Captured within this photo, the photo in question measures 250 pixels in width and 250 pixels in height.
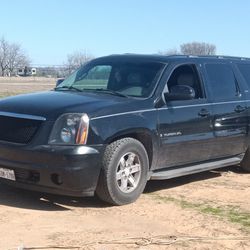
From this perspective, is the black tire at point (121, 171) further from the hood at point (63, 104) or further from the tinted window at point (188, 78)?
the tinted window at point (188, 78)

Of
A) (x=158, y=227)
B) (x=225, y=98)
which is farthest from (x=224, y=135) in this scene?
(x=158, y=227)

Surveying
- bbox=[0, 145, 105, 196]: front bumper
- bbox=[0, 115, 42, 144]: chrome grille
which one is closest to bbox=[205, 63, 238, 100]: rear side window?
bbox=[0, 145, 105, 196]: front bumper

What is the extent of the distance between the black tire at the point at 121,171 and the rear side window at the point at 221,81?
1855 mm

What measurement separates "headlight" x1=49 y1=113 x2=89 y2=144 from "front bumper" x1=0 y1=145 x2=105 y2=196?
0.09 meters

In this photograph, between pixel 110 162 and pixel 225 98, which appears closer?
pixel 110 162

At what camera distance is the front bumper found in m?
6.03

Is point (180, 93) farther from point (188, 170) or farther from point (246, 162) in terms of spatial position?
point (246, 162)

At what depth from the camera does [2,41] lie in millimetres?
106688

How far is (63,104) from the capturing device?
21.1 feet

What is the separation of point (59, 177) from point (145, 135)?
128 cm

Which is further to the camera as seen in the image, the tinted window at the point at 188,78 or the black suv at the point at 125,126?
the tinted window at the point at 188,78

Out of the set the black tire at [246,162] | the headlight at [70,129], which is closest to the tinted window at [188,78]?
the black tire at [246,162]

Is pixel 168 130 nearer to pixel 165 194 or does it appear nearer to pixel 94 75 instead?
pixel 165 194

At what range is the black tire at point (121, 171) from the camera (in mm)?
6301
